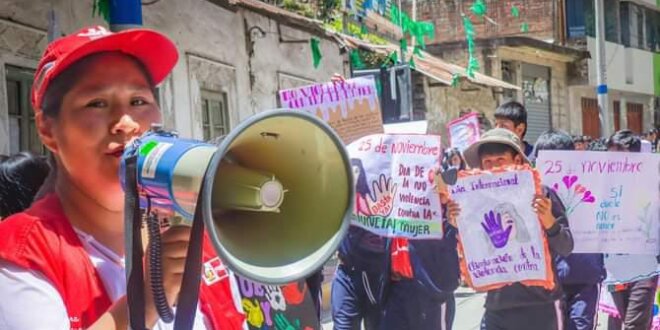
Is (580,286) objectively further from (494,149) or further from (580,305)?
(494,149)

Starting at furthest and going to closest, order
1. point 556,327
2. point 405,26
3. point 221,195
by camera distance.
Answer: point 405,26
point 556,327
point 221,195

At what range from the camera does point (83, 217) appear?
1773 millimetres

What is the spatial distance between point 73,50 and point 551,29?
2682cm

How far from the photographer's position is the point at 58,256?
1675 millimetres

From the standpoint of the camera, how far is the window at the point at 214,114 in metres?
11.8

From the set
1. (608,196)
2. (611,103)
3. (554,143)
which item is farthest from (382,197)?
(611,103)

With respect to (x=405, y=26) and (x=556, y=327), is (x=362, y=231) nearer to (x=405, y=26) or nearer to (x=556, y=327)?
(x=556, y=327)

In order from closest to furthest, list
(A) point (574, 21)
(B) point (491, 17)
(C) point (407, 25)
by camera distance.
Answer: (C) point (407, 25), (B) point (491, 17), (A) point (574, 21)

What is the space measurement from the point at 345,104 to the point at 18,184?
1.79m

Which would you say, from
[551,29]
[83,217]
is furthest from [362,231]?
[551,29]

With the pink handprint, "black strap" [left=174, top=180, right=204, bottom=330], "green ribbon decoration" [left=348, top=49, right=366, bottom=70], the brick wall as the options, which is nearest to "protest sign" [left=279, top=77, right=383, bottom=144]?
the pink handprint

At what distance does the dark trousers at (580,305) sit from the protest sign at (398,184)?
121cm

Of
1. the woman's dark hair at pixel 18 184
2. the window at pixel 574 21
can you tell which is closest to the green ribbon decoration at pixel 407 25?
the window at pixel 574 21

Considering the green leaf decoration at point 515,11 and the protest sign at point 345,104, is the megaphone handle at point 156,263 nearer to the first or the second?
the protest sign at point 345,104
